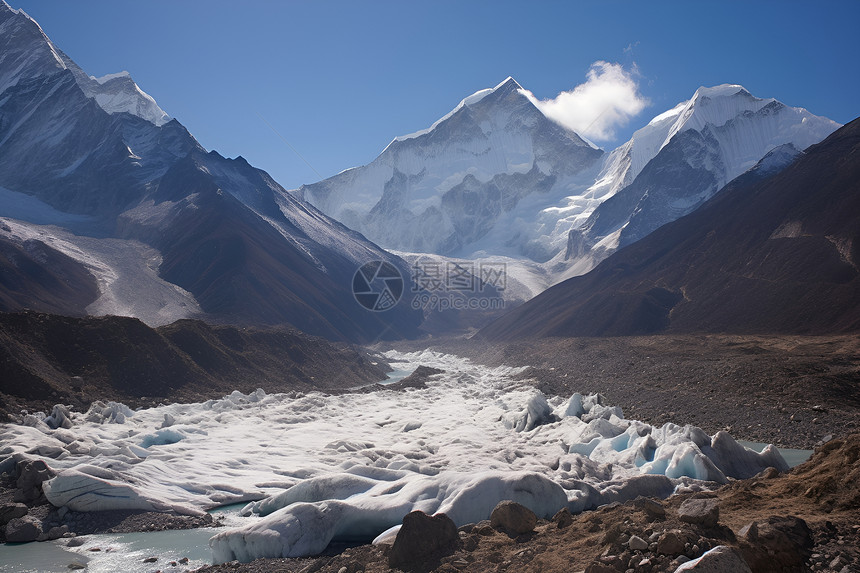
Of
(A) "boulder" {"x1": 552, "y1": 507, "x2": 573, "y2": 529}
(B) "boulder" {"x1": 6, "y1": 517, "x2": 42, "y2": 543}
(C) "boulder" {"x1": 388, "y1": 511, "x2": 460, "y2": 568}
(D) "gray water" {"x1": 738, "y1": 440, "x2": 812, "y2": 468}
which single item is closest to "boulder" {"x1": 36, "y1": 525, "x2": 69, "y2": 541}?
(B) "boulder" {"x1": 6, "y1": 517, "x2": 42, "y2": 543}

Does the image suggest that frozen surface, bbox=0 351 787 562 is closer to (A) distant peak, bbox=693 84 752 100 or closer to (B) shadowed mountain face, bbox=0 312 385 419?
(B) shadowed mountain face, bbox=0 312 385 419

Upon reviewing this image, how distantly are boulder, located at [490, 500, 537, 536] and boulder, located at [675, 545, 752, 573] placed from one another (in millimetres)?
4053

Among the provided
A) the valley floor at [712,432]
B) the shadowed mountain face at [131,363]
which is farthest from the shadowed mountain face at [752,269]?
the shadowed mountain face at [131,363]

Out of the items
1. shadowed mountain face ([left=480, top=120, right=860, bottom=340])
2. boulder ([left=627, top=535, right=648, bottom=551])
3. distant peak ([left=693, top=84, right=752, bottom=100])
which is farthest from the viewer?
distant peak ([left=693, top=84, right=752, bottom=100])

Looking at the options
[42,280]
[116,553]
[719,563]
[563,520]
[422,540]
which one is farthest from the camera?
[42,280]

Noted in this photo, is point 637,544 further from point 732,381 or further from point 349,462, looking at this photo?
point 732,381

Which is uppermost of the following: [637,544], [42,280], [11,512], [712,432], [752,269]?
[752,269]

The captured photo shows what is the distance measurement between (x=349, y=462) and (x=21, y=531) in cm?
851

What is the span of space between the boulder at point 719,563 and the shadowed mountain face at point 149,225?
73.5 m

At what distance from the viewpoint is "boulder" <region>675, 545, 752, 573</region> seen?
624 centimetres

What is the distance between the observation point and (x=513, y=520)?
10.1 metres

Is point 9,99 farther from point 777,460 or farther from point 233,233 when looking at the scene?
point 777,460

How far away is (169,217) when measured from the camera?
115062 mm

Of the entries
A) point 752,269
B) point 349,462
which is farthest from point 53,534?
point 752,269
